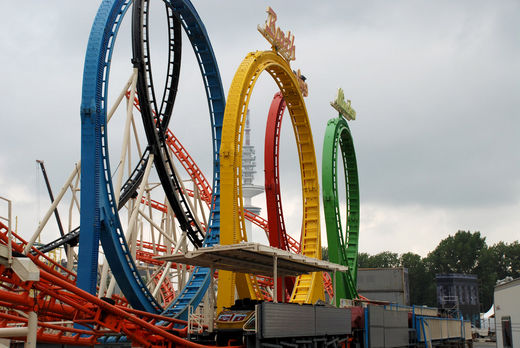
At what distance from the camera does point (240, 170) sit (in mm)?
16406

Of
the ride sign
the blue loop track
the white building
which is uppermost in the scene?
the ride sign

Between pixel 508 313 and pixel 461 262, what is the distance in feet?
214


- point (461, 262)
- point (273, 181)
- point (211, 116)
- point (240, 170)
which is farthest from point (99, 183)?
point (461, 262)

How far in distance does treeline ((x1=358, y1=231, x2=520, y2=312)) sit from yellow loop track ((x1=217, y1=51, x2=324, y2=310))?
56.8 m

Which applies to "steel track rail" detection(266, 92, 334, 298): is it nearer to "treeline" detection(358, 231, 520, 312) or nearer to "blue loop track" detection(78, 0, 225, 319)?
"blue loop track" detection(78, 0, 225, 319)

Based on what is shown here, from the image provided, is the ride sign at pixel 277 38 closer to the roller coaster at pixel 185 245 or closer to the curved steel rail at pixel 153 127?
the roller coaster at pixel 185 245

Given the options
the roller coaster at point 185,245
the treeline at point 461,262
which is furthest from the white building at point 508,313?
the treeline at point 461,262

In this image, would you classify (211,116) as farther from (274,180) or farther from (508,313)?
(508,313)

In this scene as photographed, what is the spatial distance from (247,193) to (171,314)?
379ft

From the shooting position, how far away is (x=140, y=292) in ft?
54.3

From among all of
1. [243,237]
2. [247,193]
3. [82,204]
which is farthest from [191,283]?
[247,193]

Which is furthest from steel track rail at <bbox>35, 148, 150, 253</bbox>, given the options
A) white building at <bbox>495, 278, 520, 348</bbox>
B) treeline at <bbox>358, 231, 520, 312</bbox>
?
treeline at <bbox>358, 231, 520, 312</bbox>

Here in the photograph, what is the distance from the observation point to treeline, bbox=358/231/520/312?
76000mm

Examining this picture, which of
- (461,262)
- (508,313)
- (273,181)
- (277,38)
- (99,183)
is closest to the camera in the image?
(99,183)
